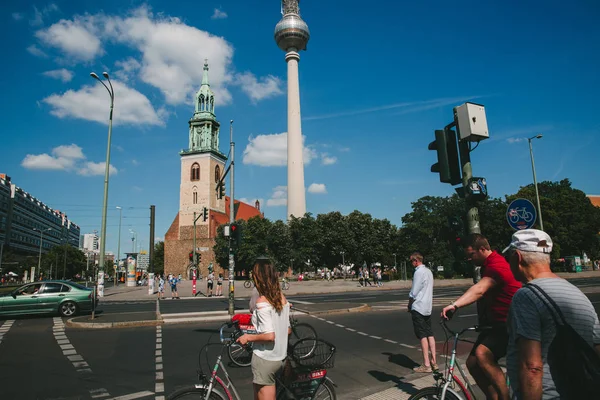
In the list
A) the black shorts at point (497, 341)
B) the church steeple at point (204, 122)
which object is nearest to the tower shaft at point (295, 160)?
the church steeple at point (204, 122)

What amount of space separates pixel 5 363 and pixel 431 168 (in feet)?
27.4

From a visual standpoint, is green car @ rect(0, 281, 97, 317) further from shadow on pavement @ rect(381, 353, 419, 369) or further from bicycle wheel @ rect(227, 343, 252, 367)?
shadow on pavement @ rect(381, 353, 419, 369)

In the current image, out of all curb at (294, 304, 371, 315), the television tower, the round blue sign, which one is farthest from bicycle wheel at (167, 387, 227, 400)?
the television tower

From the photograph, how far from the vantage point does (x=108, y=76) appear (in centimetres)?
1784

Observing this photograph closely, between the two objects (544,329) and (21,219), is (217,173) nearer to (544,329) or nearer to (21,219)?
(21,219)

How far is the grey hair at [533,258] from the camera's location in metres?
2.39

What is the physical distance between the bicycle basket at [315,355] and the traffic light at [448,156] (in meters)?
2.91

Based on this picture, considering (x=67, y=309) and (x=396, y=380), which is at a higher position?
(x=67, y=309)

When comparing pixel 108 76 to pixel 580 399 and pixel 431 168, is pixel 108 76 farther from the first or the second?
pixel 580 399

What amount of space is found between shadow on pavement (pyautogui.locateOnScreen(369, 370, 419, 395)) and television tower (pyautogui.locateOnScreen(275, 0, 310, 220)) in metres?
54.7

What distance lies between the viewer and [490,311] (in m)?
3.78

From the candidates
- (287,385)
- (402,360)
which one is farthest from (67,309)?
(287,385)

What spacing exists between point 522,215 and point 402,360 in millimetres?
3548

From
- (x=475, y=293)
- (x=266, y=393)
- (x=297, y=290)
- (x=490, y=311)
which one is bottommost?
(x=297, y=290)
